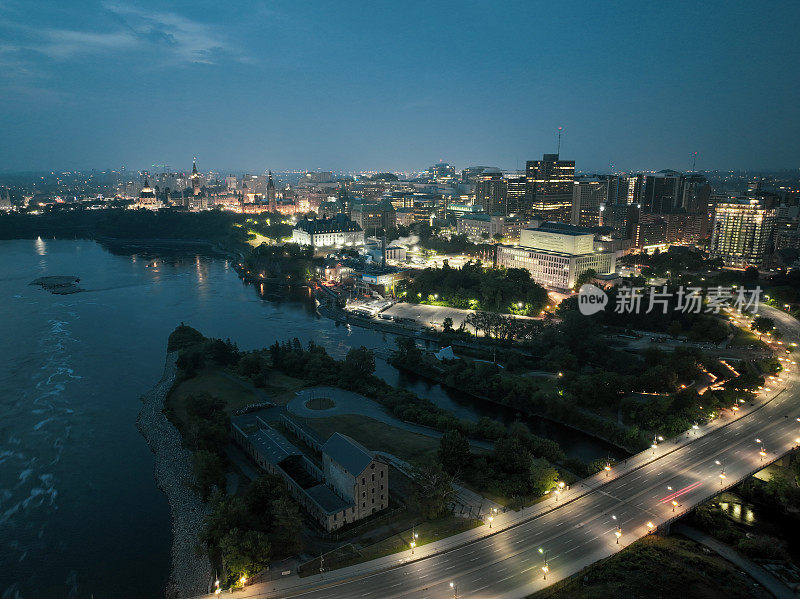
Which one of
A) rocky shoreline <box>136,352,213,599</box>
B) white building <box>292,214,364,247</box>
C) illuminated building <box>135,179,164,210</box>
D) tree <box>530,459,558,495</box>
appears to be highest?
illuminated building <box>135,179,164,210</box>

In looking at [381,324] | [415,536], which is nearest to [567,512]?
[415,536]

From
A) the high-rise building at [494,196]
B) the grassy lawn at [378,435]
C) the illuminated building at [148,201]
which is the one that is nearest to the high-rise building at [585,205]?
the high-rise building at [494,196]

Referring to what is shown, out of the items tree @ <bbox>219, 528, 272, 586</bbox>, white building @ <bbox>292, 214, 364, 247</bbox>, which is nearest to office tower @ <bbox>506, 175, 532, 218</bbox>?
white building @ <bbox>292, 214, 364, 247</bbox>

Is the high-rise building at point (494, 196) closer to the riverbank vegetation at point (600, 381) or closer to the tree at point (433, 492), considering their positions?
the riverbank vegetation at point (600, 381)

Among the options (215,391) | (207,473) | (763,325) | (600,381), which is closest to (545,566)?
(207,473)

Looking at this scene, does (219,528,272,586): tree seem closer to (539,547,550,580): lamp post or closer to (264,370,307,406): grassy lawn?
(539,547,550,580): lamp post

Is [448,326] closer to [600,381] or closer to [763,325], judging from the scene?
[600,381]
